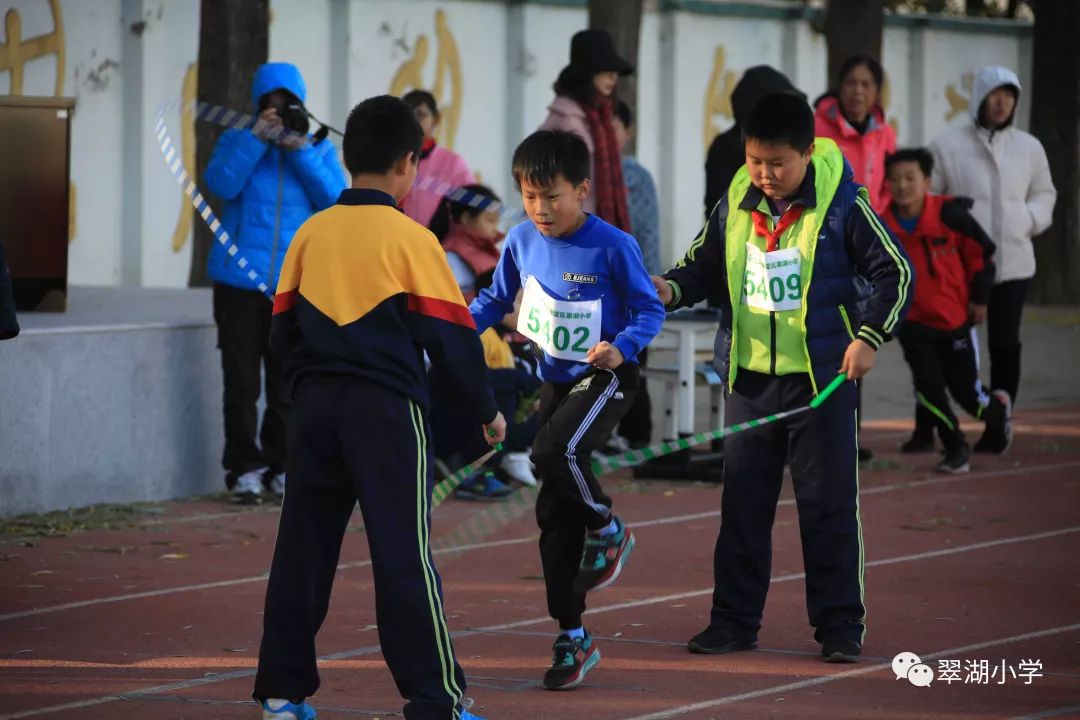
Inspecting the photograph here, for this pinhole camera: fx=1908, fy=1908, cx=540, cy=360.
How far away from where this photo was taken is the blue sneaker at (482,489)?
10.2 metres

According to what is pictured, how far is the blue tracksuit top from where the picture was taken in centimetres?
619

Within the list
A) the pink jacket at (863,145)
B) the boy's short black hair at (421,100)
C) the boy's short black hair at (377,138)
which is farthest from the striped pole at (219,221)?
the boy's short black hair at (377,138)

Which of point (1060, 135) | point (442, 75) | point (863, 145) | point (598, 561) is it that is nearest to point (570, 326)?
point (598, 561)

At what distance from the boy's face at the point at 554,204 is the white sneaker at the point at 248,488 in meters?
4.09

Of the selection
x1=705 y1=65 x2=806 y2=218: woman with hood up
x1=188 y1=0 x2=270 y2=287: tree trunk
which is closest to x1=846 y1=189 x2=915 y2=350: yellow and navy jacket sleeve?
x1=705 y1=65 x2=806 y2=218: woman with hood up

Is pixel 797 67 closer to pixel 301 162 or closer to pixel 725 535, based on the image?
pixel 301 162

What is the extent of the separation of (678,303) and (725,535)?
0.82m

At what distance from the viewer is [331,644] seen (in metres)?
6.59

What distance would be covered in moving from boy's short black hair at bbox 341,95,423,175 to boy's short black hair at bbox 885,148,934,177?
6017mm

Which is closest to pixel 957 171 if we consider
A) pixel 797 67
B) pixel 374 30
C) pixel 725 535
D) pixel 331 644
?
pixel 725 535

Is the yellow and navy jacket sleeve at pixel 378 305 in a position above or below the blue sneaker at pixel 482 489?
above

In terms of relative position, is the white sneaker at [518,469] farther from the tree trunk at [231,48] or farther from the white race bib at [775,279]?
the white race bib at [775,279]

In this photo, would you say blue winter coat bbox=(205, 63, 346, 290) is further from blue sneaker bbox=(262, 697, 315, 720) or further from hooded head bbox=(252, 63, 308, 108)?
blue sneaker bbox=(262, 697, 315, 720)

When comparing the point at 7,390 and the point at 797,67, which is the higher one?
the point at 797,67
